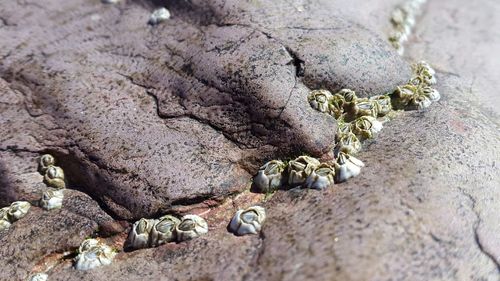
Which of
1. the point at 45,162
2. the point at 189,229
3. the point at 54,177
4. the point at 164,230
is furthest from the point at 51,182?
the point at 189,229

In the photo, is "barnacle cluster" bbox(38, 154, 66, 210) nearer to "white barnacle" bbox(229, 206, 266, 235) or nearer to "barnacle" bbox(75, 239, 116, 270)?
"barnacle" bbox(75, 239, 116, 270)

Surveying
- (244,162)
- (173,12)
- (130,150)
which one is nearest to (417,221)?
(244,162)

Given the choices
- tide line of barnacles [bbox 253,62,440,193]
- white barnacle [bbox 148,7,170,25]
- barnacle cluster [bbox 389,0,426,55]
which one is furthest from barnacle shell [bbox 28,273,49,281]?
barnacle cluster [bbox 389,0,426,55]

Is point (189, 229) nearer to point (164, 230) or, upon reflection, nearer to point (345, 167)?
point (164, 230)

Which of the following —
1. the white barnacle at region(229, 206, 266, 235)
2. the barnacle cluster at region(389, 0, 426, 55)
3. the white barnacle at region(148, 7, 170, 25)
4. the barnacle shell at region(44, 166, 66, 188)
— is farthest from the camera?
the barnacle cluster at region(389, 0, 426, 55)

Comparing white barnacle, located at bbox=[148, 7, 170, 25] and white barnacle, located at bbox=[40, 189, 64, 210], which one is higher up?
white barnacle, located at bbox=[148, 7, 170, 25]

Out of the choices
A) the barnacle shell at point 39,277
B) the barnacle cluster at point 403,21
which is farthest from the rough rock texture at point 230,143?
the barnacle cluster at point 403,21

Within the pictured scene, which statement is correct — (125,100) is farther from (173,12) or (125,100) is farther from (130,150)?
(173,12)
